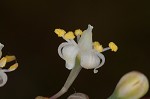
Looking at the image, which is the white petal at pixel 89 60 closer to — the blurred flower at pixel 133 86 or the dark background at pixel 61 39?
the blurred flower at pixel 133 86

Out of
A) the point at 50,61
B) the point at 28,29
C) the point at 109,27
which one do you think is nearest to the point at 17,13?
the point at 28,29

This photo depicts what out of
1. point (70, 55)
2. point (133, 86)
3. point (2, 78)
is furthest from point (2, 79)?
point (133, 86)

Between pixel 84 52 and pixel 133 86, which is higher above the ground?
pixel 84 52

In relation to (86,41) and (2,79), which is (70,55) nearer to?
(86,41)

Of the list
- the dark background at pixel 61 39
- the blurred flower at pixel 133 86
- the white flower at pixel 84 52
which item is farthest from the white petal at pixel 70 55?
the dark background at pixel 61 39

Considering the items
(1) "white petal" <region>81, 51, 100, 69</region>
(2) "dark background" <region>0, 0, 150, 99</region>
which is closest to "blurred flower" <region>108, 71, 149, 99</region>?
(1) "white petal" <region>81, 51, 100, 69</region>
